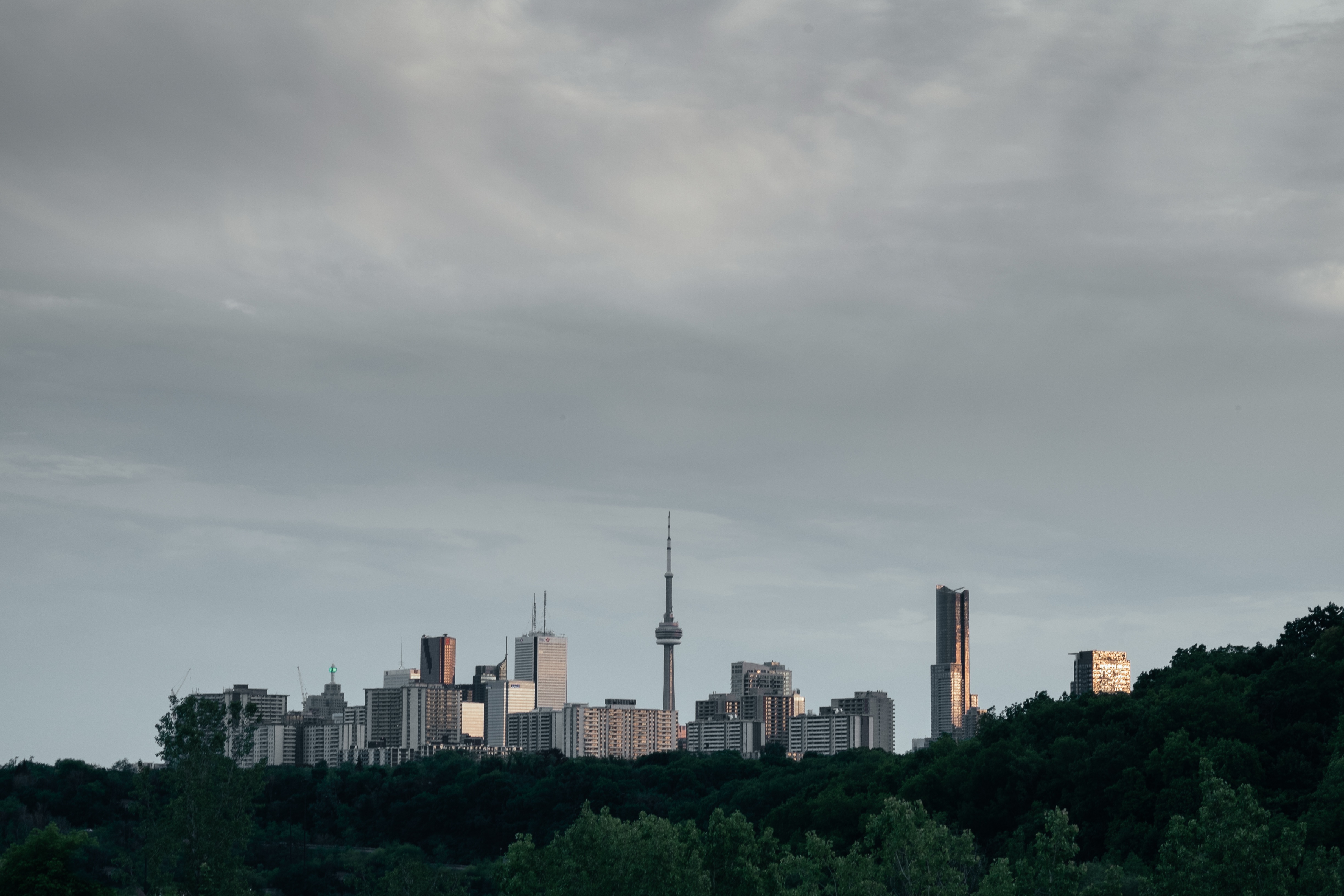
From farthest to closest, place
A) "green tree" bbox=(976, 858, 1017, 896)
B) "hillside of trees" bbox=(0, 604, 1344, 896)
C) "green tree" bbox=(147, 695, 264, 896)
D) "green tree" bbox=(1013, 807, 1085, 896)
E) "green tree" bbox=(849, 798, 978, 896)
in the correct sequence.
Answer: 1. "green tree" bbox=(147, 695, 264, 896)
2. "hillside of trees" bbox=(0, 604, 1344, 896)
3. "green tree" bbox=(849, 798, 978, 896)
4. "green tree" bbox=(976, 858, 1017, 896)
5. "green tree" bbox=(1013, 807, 1085, 896)

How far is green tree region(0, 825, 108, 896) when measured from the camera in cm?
7281

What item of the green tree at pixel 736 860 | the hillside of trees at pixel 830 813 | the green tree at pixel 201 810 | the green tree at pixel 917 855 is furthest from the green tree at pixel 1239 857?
the green tree at pixel 201 810

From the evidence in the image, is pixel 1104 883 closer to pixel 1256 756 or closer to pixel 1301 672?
pixel 1256 756

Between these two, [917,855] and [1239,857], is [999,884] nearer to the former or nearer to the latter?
[917,855]

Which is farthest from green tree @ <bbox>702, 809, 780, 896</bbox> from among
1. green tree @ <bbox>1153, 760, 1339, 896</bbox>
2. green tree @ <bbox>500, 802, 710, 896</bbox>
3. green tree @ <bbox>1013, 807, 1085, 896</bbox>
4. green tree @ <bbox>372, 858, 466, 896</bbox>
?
green tree @ <bbox>372, 858, 466, 896</bbox>

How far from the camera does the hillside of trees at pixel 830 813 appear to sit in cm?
5194

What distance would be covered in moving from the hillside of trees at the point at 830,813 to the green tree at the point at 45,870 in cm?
20

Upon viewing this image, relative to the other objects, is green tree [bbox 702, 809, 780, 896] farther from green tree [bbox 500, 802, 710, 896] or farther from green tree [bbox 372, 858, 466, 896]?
green tree [bbox 372, 858, 466, 896]

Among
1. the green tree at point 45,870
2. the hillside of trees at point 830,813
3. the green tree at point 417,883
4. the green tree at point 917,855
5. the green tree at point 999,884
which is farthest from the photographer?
the green tree at point 417,883

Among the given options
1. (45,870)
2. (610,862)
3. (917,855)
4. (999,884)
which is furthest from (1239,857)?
(45,870)

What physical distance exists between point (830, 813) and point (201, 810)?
56051mm

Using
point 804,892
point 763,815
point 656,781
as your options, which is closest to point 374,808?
point 656,781

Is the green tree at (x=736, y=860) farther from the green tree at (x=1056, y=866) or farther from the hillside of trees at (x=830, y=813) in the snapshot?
the green tree at (x=1056, y=866)

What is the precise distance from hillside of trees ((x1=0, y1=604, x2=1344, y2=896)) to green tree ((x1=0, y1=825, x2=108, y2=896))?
0.20 meters
